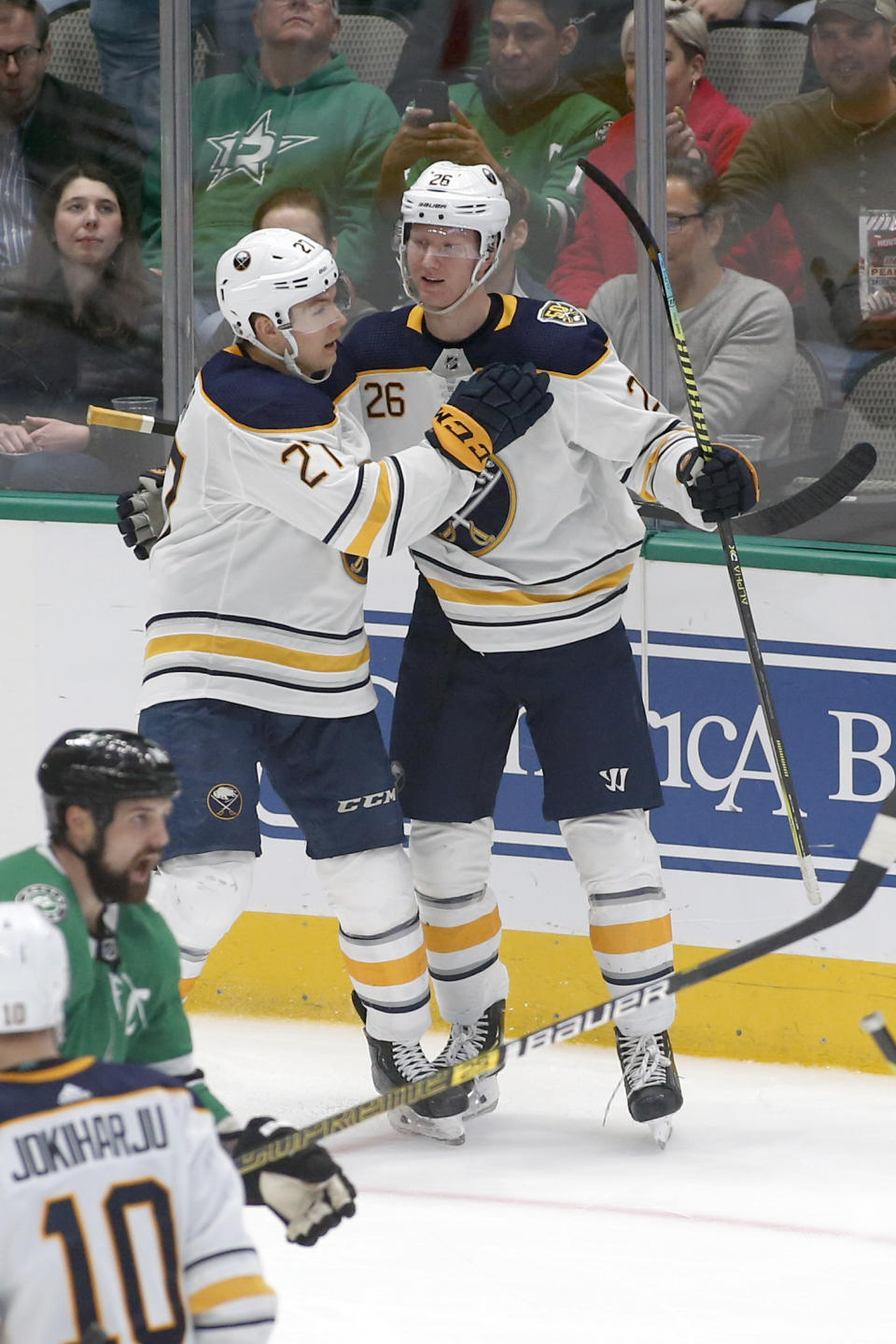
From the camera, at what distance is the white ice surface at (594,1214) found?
8.73 ft

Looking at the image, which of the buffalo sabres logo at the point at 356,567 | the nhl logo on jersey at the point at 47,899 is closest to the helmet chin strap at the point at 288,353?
the buffalo sabres logo at the point at 356,567

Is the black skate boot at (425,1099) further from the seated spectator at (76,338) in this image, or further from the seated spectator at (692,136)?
the seated spectator at (692,136)

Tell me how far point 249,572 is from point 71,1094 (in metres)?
1.64

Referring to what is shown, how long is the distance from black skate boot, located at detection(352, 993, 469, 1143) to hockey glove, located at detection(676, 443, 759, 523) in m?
0.97

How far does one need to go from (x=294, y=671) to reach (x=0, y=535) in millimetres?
1128

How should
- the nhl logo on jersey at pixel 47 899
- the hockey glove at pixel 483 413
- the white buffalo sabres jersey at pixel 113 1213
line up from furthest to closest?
the hockey glove at pixel 483 413
the nhl logo on jersey at pixel 47 899
the white buffalo sabres jersey at pixel 113 1213

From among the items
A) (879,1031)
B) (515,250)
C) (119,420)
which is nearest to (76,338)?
(119,420)

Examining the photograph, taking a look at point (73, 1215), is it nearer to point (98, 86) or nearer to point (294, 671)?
point (294, 671)

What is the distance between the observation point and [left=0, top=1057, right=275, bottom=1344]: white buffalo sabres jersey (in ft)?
5.05

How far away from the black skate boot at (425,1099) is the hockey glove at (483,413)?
97 centimetres

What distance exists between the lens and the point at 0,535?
159 inches

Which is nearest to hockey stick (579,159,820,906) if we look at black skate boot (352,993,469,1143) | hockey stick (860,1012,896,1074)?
black skate boot (352,993,469,1143)

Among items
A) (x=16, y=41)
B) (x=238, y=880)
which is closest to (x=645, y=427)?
(x=238, y=880)

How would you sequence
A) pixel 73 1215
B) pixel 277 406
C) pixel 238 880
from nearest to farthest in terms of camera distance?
pixel 73 1215 < pixel 277 406 < pixel 238 880
